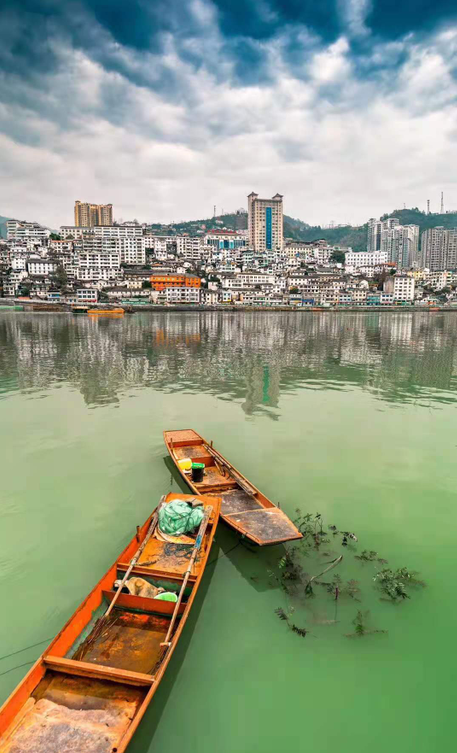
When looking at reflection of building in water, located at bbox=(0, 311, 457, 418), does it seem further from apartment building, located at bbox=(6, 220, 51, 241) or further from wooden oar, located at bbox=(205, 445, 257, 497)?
apartment building, located at bbox=(6, 220, 51, 241)

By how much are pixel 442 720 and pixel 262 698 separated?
1892mm

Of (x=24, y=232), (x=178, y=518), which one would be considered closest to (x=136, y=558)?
(x=178, y=518)

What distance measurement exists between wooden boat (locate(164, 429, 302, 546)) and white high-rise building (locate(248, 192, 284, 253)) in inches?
7321

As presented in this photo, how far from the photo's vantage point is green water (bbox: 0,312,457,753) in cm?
443

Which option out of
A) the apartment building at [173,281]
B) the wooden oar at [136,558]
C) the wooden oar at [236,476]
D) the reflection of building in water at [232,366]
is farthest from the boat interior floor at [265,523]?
the apartment building at [173,281]

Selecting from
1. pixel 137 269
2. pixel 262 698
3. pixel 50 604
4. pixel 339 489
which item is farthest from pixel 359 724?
pixel 137 269

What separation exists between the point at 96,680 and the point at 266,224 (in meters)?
198

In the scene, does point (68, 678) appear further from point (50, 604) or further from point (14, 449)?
point (14, 449)

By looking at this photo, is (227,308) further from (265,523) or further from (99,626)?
(99,626)

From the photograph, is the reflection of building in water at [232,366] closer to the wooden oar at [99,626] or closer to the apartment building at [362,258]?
the wooden oar at [99,626]

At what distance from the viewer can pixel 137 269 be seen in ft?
434

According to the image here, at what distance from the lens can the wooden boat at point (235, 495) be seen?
21.9 ft

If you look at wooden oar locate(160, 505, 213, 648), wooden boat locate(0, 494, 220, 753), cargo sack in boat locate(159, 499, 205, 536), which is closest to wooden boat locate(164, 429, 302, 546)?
wooden oar locate(160, 505, 213, 648)

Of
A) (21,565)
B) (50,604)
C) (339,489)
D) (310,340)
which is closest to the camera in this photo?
(50,604)
